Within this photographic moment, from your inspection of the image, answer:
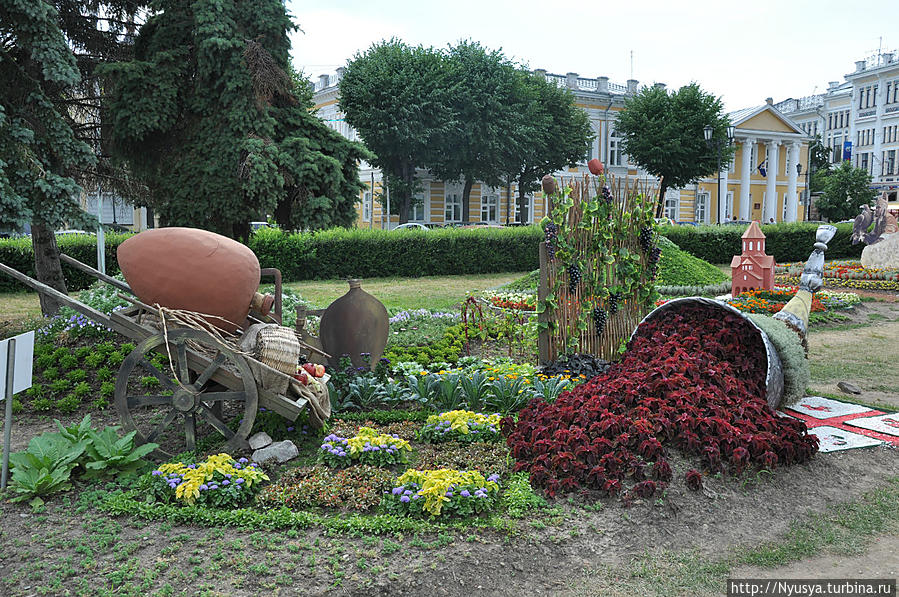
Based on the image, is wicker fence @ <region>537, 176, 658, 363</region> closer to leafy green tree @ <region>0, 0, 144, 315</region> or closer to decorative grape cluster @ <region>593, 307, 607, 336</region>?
decorative grape cluster @ <region>593, 307, 607, 336</region>

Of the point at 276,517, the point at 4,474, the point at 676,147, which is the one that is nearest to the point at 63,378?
the point at 4,474

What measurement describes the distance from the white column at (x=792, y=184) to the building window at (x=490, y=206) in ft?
89.2

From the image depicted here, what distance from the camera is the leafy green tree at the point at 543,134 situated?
3938 centimetres

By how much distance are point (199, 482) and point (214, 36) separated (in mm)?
7970

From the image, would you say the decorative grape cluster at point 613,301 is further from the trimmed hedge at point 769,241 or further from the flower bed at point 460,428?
the trimmed hedge at point 769,241

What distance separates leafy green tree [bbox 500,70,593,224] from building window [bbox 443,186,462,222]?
402cm

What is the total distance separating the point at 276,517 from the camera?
385 cm

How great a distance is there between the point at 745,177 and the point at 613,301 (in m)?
53.7

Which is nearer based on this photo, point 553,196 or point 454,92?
point 553,196

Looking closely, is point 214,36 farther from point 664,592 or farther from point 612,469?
point 664,592

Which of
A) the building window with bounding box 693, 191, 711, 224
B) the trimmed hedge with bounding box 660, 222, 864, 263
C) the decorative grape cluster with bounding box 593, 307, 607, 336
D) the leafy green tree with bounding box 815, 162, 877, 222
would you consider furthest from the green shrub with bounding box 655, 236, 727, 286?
the leafy green tree with bounding box 815, 162, 877, 222

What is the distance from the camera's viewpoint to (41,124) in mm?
8945

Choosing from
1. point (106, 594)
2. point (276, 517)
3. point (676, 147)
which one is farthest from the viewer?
point (676, 147)

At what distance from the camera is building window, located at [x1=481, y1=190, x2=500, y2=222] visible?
46.7m
